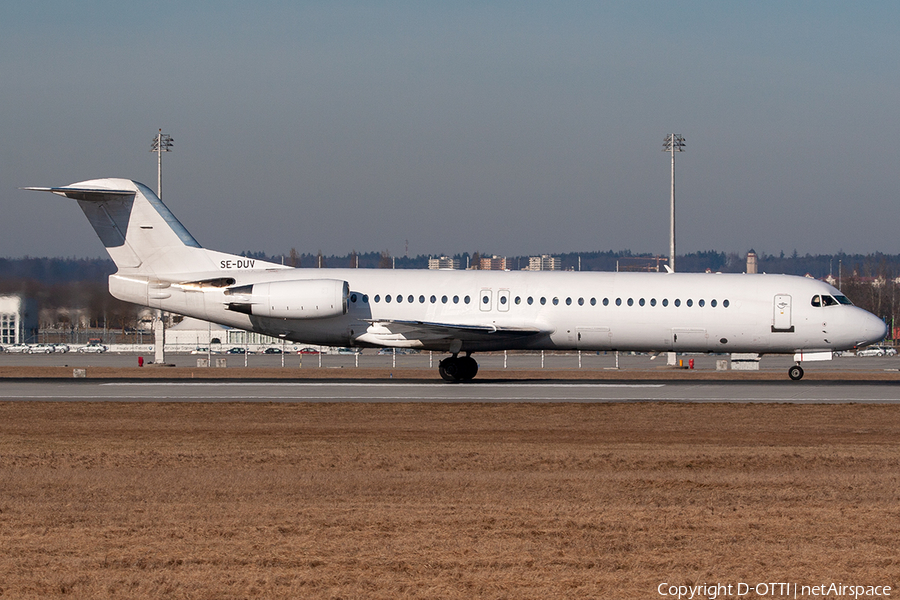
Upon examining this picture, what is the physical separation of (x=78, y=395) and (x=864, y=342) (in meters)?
24.4

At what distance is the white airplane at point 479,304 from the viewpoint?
30969mm

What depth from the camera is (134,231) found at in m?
31.5

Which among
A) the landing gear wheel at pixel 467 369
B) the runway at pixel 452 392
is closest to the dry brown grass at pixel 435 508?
the runway at pixel 452 392

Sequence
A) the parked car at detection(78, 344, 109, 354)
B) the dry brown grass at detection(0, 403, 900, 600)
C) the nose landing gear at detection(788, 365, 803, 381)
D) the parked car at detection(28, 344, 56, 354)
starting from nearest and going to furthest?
the dry brown grass at detection(0, 403, 900, 600) → the nose landing gear at detection(788, 365, 803, 381) → the parked car at detection(28, 344, 56, 354) → the parked car at detection(78, 344, 109, 354)

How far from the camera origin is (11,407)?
22.8 metres

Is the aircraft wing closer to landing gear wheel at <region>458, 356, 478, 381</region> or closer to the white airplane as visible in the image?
the white airplane

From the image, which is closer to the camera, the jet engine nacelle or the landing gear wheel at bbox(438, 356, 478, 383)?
the jet engine nacelle

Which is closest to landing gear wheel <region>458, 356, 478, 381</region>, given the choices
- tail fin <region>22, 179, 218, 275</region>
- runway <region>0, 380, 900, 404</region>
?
runway <region>0, 380, 900, 404</region>

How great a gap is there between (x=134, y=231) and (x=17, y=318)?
92.7 feet

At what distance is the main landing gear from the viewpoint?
105 feet

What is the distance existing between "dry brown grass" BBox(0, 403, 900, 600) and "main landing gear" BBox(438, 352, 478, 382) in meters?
11.6

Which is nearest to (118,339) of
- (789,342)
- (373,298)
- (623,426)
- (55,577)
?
(373,298)

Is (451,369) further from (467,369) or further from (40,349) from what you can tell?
(40,349)

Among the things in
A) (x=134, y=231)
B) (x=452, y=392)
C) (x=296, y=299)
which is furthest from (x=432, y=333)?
(x=134, y=231)
